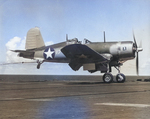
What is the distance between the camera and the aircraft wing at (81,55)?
1733 centimetres

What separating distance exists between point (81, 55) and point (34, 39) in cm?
755

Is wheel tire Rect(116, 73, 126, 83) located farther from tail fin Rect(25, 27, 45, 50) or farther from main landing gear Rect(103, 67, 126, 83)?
tail fin Rect(25, 27, 45, 50)

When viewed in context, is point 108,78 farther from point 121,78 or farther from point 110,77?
point 121,78

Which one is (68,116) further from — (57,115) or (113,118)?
(113,118)

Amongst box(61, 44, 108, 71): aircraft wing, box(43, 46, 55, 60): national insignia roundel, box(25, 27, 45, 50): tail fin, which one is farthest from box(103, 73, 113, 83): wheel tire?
box(25, 27, 45, 50): tail fin

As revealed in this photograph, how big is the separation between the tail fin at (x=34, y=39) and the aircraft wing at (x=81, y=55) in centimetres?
578

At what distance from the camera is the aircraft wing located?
682 inches

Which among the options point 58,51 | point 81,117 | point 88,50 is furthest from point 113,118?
point 58,51

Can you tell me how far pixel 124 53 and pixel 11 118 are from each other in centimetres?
1460

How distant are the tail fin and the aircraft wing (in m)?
5.78

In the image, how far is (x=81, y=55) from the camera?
18188 mm

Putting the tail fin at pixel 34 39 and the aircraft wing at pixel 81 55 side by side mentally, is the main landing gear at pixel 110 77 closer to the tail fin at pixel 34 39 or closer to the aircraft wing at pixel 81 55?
the aircraft wing at pixel 81 55

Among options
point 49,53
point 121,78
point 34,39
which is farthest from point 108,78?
point 34,39

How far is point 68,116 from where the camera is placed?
4.60 meters
